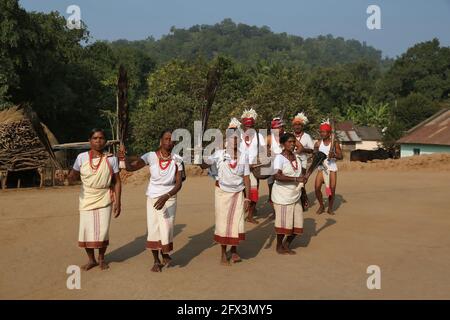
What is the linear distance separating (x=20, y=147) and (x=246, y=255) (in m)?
9.19

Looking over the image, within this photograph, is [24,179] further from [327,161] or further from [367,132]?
[367,132]

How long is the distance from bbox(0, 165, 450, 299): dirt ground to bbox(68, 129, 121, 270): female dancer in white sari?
0.39 metres

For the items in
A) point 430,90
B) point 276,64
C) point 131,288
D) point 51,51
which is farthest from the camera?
point 430,90

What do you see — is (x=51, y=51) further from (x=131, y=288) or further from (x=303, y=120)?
(x=131, y=288)

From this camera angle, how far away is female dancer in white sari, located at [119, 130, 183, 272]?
5.93 meters

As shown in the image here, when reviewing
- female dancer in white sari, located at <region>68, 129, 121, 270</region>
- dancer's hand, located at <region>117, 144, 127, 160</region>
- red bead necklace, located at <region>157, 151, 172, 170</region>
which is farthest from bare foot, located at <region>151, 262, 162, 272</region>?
dancer's hand, located at <region>117, 144, 127, 160</region>

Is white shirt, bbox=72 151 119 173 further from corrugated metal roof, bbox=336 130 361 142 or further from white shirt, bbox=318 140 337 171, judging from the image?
corrugated metal roof, bbox=336 130 361 142

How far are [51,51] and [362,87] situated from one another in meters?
Result: 38.9

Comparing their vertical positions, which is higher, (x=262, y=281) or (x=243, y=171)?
(x=243, y=171)

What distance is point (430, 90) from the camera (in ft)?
180

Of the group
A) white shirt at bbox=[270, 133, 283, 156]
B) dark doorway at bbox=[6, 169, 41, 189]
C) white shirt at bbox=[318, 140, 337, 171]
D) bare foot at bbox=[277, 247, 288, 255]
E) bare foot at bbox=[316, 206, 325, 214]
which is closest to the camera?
bare foot at bbox=[277, 247, 288, 255]

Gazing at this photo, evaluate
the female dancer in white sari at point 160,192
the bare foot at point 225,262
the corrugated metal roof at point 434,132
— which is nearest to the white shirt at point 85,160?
the female dancer in white sari at point 160,192
